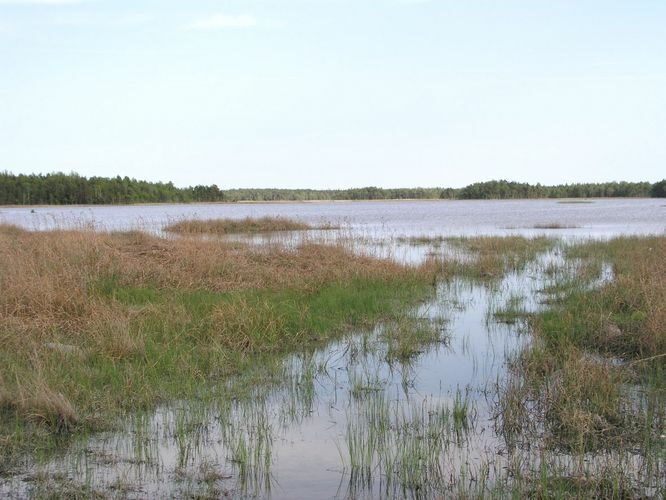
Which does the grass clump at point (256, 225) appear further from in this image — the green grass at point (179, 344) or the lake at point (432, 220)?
the green grass at point (179, 344)

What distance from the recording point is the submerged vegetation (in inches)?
211

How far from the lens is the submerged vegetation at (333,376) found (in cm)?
536

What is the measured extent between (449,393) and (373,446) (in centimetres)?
199

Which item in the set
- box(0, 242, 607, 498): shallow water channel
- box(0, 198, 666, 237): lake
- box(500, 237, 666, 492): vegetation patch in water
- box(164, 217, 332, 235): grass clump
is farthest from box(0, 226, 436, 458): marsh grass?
box(164, 217, 332, 235): grass clump

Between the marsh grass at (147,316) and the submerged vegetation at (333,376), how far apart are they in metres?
0.04

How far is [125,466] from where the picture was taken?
543 centimetres

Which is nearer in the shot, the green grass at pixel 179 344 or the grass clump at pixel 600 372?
the grass clump at pixel 600 372

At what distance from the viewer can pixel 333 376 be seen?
837 cm

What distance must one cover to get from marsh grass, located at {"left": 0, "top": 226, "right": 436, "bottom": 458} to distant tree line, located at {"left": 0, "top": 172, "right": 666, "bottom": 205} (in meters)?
85.9

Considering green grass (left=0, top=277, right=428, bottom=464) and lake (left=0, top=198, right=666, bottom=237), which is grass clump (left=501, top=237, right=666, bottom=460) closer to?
green grass (left=0, top=277, right=428, bottom=464)

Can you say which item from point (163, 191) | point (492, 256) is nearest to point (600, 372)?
point (492, 256)

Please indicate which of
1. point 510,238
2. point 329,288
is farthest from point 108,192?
point 329,288

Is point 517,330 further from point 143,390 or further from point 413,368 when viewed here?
point 143,390

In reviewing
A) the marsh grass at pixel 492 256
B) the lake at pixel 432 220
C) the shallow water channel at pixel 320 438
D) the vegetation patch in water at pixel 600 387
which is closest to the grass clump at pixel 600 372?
the vegetation patch in water at pixel 600 387
